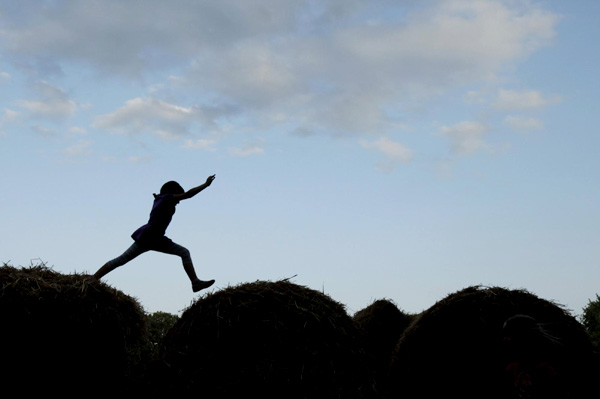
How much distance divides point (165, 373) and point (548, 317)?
591cm

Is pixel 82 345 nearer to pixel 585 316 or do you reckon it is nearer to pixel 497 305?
pixel 497 305

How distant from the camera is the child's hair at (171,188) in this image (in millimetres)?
12203

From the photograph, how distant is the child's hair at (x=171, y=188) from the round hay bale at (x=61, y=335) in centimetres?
313

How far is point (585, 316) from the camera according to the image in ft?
45.3

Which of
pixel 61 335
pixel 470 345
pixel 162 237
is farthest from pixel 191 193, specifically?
pixel 470 345

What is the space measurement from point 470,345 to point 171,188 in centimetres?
617

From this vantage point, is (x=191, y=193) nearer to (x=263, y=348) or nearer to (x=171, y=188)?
(x=171, y=188)

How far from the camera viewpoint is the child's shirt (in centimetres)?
1148

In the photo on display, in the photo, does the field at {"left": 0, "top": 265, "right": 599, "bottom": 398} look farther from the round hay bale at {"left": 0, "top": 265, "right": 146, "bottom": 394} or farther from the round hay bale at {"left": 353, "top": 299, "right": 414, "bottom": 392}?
the round hay bale at {"left": 353, "top": 299, "right": 414, "bottom": 392}

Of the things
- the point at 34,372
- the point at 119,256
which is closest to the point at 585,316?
the point at 119,256

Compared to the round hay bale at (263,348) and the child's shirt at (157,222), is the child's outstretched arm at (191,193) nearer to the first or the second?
the child's shirt at (157,222)

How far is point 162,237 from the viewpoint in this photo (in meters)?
11.6

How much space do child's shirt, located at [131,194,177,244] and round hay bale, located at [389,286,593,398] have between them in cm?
478

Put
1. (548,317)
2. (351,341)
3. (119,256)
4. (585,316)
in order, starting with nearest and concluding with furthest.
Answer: (351,341) → (548,317) → (119,256) → (585,316)
